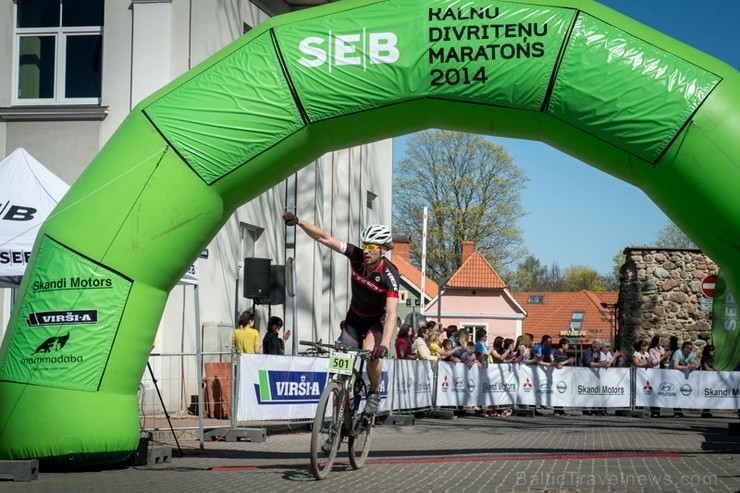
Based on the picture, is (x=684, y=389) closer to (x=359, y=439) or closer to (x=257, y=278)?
(x=257, y=278)

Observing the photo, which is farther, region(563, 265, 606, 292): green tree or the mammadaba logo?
region(563, 265, 606, 292): green tree

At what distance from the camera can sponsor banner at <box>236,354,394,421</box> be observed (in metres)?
13.7

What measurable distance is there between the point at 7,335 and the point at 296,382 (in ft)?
18.7

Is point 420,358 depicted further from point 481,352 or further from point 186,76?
point 186,76

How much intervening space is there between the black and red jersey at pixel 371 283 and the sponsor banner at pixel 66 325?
2043 mm

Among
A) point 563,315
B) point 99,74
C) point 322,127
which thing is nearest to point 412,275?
point 563,315

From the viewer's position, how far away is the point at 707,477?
9.09 meters

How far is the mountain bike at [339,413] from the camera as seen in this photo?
884cm

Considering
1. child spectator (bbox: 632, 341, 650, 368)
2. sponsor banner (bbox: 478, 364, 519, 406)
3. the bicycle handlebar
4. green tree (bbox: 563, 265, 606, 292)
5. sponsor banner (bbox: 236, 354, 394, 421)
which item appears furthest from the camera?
green tree (bbox: 563, 265, 606, 292)

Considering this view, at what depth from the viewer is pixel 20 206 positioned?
11.2 metres

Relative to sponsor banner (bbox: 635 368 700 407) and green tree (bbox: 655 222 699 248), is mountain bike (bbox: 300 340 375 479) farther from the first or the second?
green tree (bbox: 655 222 699 248)

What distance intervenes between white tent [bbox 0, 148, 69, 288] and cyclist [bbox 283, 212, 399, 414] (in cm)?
329

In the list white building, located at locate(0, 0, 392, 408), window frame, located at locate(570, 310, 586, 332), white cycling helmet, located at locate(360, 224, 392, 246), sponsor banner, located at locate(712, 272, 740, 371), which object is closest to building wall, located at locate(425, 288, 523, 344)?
window frame, located at locate(570, 310, 586, 332)

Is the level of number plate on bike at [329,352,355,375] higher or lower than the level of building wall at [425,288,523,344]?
lower
